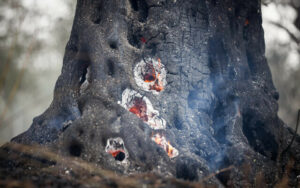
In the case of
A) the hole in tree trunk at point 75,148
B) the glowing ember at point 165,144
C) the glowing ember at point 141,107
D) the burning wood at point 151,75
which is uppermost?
the burning wood at point 151,75

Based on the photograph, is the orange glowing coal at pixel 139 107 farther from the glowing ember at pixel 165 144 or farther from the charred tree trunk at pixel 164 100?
the glowing ember at pixel 165 144

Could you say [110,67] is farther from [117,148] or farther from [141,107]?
[117,148]

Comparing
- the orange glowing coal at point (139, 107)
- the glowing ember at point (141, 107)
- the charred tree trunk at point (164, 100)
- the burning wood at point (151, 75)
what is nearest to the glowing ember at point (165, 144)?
the charred tree trunk at point (164, 100)

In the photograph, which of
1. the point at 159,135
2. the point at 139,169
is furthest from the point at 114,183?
the point at 159,135

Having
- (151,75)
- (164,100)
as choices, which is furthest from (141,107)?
(151,75)

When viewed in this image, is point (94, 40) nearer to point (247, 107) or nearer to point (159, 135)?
point (159, 135)
